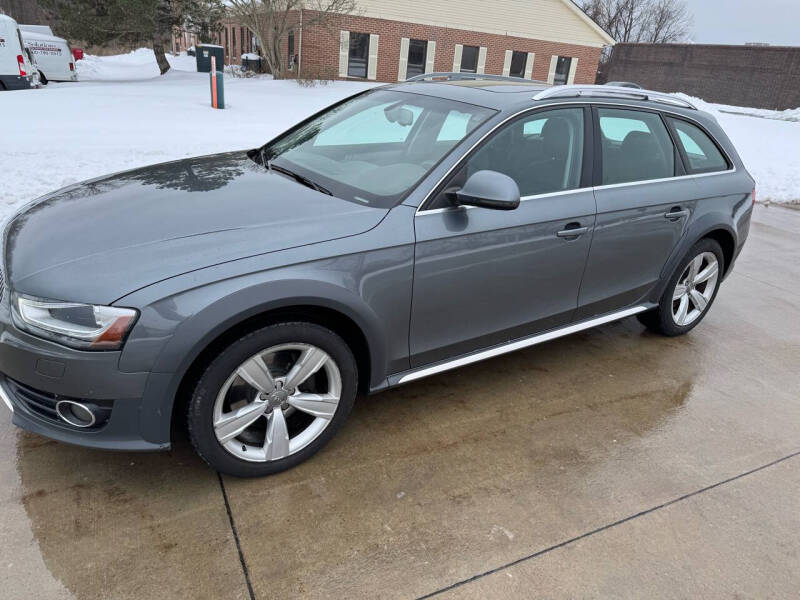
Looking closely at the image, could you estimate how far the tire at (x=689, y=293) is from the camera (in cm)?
412

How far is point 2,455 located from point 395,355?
1812 millimetres

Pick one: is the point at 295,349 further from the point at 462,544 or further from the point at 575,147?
the point at 575,147

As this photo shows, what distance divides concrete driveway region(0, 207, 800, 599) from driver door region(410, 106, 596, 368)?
50 centimetres

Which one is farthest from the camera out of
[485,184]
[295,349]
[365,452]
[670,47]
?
[670,47]

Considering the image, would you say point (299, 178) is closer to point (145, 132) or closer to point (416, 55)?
point (145, 132)

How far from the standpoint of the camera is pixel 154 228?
2.48 m

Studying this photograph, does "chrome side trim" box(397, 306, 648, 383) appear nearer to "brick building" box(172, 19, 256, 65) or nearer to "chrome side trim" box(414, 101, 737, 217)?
"chrome side trim" box(414, 101, 737, 217)

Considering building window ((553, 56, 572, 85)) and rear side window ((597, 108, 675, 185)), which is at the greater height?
rear side window ((597, 108, 675, 185))

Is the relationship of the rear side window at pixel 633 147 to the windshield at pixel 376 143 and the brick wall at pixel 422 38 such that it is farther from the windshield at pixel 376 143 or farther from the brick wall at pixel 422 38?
the brick wall at pixel 422 38

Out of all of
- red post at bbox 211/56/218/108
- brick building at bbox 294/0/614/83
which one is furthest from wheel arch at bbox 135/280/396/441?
brick building at bbox 294/0/614/83

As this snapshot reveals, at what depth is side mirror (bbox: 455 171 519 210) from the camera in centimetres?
268

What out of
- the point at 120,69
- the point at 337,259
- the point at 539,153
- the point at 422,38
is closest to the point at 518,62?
the point at 422,38

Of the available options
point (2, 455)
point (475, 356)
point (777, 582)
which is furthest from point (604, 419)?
point (2, 455)

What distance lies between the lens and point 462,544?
2418mm
